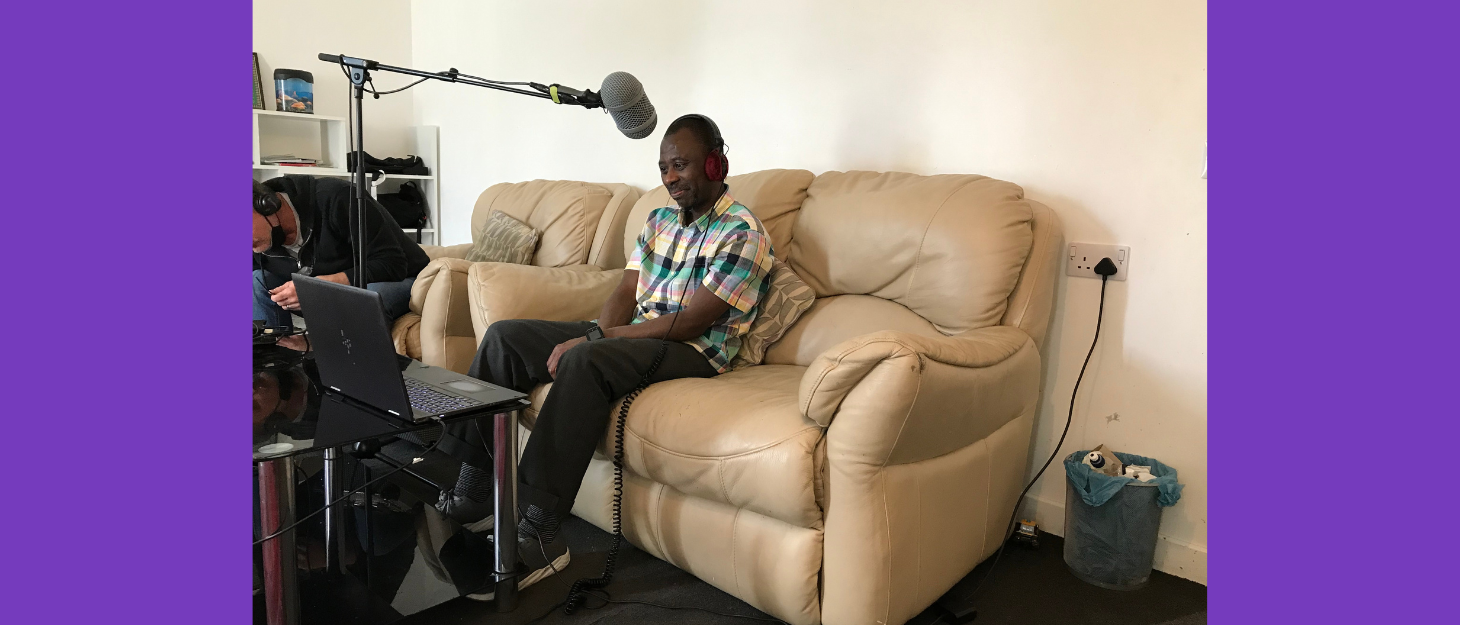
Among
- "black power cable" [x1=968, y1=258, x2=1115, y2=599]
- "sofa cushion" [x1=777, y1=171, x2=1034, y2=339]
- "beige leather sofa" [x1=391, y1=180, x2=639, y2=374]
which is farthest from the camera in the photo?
"beige leather sofa" [x1=391, y1=180, x2=639, y2=374]

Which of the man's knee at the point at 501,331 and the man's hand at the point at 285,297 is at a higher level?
the man's hand at the point at 285,297

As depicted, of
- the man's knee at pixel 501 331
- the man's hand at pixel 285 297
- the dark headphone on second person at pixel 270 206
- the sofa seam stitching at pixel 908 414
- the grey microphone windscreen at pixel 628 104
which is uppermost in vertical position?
the grey microphone windscreen at pixel 628 104

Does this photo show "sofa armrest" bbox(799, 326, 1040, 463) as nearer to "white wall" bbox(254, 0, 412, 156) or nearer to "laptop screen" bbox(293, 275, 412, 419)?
"laptop screen" bbox(293, 275, 412, 419)

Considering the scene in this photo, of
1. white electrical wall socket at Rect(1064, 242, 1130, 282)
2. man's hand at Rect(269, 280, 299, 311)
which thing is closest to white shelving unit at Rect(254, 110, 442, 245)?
man's hand at Rect(269, 280, 299, 311)

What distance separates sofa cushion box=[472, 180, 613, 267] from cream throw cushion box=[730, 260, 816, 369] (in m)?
1.02

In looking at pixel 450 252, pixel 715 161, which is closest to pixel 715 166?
pixel 715 161

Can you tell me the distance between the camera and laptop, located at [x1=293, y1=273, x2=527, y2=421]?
4.53 feet

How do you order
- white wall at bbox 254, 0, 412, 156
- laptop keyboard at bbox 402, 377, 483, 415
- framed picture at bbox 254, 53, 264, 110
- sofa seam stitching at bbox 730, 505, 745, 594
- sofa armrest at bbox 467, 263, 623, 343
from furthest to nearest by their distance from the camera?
1. white wall at bbox 254, 0, 412, 156
2. framed picture at bbox 254, 53, 264, 110
3. sofa armrest at bbox 467, 263, 623, 343
4. sofa seam stitching at bbox 730, 505, 745, 594
5. laptop keyboard at bbox 402, 377, 483, 415

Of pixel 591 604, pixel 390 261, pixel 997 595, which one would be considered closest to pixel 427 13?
pixel 390 261

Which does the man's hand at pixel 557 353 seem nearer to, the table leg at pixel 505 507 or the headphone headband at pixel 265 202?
the table leg at pixel 505 507

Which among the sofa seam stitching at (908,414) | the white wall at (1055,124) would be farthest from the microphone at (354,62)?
the white wall at (1055,124)

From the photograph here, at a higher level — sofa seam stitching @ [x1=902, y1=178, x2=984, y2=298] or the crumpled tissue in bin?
sofa seam stitching @ [x1=902, y1=178, x2=984, y2=298]

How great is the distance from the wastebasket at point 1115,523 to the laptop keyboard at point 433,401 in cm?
132

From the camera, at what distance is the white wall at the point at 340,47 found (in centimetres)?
436
